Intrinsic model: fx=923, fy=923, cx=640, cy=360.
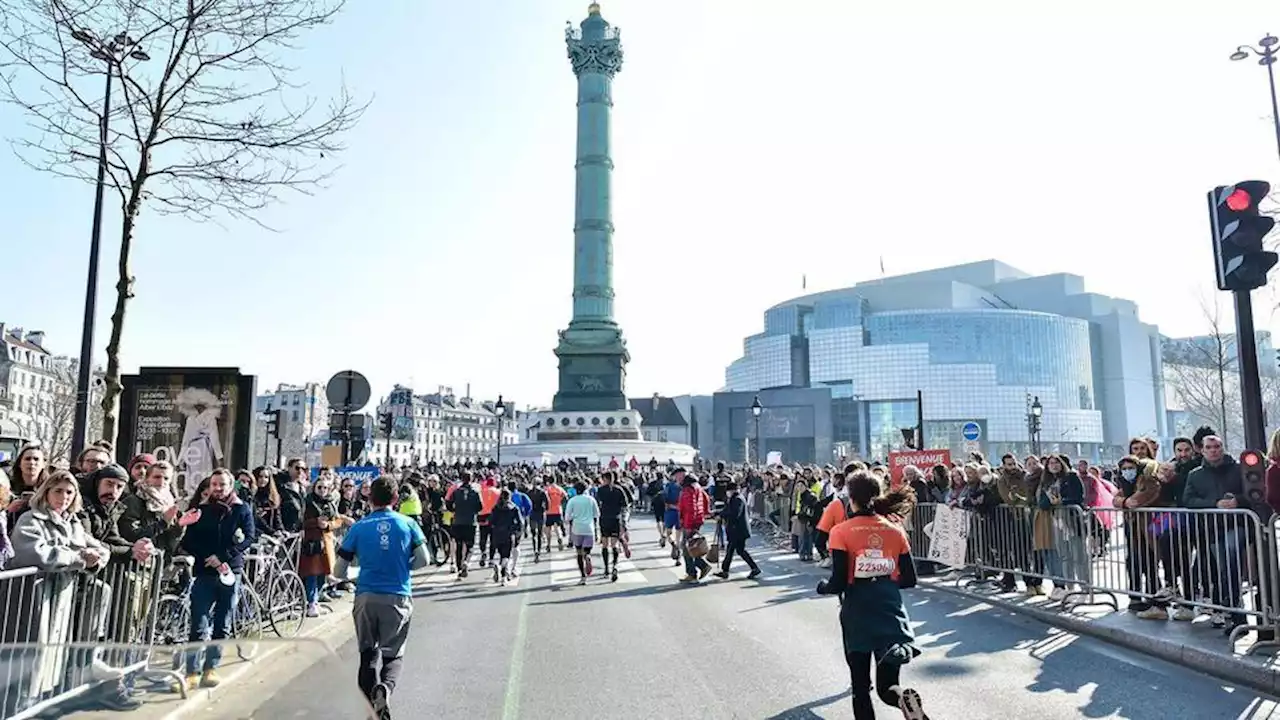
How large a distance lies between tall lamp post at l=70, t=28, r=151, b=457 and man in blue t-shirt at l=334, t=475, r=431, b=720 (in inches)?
303

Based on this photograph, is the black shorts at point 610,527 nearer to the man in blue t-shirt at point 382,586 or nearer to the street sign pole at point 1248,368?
the man in blue t-shirt at point 382,586

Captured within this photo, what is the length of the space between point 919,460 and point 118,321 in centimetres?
1437

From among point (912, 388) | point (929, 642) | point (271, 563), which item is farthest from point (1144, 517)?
point (912, 388)

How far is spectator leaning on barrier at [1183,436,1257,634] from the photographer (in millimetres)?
8562

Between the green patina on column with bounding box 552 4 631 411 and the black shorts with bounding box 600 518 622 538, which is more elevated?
the green patina on column with bounding box 552 4 631 411

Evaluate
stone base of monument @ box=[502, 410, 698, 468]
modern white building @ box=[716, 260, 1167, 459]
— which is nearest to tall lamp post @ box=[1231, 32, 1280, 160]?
stone base of monument @ box=[502, 410, 698, 468]

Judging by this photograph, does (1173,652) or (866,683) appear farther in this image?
(1173,652)

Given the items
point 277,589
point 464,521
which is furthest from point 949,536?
point 277,589

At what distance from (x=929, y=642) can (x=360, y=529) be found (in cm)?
579

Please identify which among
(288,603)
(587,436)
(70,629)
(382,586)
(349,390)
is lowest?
(288,603)

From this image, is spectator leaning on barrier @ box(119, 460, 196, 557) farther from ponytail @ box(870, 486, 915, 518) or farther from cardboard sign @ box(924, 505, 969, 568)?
cardboard sign @ box(924, 505, 969, 568)

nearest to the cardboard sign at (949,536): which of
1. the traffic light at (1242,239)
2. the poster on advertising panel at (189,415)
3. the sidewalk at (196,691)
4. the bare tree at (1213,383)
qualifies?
the traffic light at (1242,239)

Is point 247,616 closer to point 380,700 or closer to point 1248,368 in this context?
point 380,700

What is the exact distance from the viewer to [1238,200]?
765 cm
